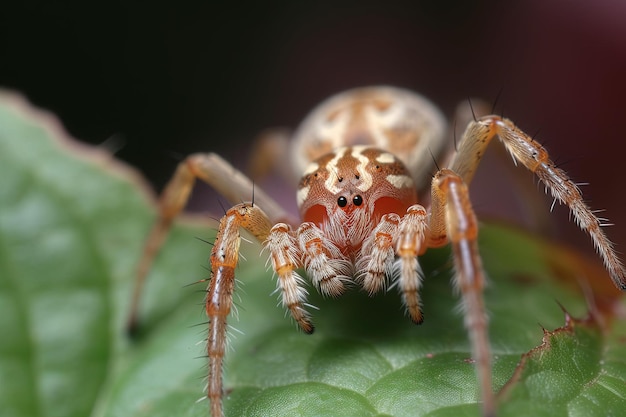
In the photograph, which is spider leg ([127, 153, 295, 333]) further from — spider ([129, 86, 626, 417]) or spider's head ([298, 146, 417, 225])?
spider's head ([298, 146, 417, 225])

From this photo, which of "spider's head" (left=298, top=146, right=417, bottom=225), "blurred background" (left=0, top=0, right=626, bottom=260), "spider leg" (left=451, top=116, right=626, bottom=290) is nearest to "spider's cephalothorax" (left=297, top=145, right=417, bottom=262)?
"spider's head" (left=298, top=146, right=417, bottom=225)

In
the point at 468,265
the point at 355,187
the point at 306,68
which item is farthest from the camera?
the point at 306,68

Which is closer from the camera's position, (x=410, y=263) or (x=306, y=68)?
(x=410, y=263)

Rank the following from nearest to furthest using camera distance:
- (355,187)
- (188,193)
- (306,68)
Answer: (355,187) < (188,193) < (306,68)

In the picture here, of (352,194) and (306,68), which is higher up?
(306,68)

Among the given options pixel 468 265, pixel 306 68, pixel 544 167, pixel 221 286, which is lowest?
pixel 221 286

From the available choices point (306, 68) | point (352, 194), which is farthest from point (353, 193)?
point (306, 68)

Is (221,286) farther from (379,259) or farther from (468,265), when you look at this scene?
(468,265)

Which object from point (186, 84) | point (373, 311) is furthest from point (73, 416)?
point (186, 84)

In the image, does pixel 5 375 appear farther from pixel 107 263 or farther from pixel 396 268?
pixel 396 268

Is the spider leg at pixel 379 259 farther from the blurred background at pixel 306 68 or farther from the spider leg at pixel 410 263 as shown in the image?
the blurred background at pixel 306 68
